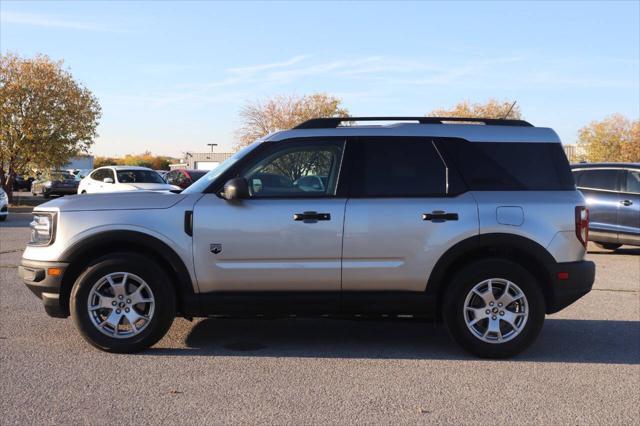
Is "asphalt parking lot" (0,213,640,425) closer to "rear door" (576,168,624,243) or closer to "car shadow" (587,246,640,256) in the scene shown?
"rear door" (576,168,624,243)

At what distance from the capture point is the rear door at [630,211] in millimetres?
12531

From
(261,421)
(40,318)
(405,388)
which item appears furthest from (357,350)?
(40,318)

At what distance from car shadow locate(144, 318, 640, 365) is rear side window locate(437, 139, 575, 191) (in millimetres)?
1405

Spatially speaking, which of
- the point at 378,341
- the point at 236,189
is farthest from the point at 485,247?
the point at 236,189

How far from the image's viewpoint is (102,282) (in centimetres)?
553

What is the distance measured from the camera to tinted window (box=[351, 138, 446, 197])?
18.5 feet

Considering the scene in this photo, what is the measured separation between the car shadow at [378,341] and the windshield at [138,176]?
55.4 feet

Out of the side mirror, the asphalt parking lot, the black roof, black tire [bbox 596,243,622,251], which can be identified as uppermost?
the black roof

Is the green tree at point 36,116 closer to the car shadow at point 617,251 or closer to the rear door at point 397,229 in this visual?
the car shadow at point 617,251

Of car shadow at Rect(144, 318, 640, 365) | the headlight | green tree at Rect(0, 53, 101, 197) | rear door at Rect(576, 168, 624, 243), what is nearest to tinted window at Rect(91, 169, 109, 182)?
green tree at Rect(0, 53, 101, 197)

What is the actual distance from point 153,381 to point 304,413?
1.26 m

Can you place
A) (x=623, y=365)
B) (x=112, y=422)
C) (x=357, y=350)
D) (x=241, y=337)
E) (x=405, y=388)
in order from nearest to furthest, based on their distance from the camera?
(x=112, y=422)
(x=405, y=388)
(x=623, y=365)
(x=357, y=350)
(x=241, y=337)

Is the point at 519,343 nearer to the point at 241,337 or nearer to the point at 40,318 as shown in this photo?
the point at 241,337

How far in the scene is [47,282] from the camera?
18.2 ft
